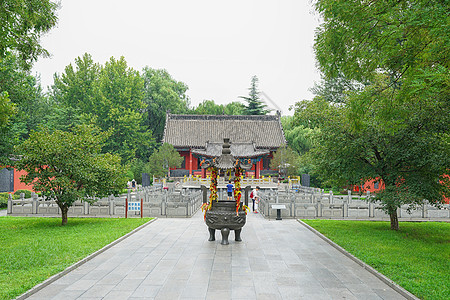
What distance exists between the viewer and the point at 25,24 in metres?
8.73

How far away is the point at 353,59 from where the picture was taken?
9.77 m

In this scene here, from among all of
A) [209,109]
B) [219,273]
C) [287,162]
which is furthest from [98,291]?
[209,109]

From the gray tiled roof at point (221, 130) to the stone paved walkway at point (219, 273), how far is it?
33421 mm

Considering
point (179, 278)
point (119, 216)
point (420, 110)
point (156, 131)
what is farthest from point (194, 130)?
point (179, 278)

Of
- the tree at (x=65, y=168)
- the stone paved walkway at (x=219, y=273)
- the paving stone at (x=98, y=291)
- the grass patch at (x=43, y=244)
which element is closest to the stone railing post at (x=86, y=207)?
the grass patch at (x=43, y=244)

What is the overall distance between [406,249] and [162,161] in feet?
95.1

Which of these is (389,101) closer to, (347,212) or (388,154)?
(388,154)

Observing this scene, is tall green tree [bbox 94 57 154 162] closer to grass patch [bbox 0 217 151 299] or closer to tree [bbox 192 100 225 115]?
tree [bbox 192 100 225 115]

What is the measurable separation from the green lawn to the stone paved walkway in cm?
50

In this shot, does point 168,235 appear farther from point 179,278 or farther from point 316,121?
point 316,121

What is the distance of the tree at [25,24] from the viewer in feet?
25.9

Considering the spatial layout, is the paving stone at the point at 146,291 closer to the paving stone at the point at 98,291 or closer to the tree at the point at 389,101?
the paving stone at the point at 98,291

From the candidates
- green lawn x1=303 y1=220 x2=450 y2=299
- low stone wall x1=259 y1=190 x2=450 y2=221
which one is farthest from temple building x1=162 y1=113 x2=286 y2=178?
green lawn x1=303 y1=220 x2=450 y2=299

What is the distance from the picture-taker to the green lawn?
707cm
